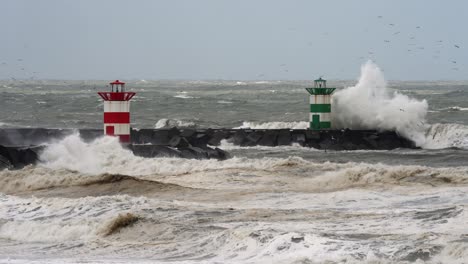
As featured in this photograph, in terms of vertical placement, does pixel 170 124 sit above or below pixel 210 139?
below

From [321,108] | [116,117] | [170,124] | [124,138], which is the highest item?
[116,117]

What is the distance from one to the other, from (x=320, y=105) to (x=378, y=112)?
357 centimetres

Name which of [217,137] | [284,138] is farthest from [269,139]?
[217,137]

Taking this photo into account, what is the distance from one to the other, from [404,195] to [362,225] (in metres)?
2.73

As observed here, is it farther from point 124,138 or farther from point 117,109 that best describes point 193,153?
point 117,109

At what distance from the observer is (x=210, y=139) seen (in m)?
24.5

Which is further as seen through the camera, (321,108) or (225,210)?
(321,108)

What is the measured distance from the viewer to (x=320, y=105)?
24250 mm

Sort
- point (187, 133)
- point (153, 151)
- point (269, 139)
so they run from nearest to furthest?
point (153, 151)
point (187, 133)
point (269, 139)

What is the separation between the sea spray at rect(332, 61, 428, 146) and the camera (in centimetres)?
2647

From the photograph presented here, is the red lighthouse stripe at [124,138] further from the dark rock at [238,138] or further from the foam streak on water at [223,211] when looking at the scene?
the dark rock at [238,138]

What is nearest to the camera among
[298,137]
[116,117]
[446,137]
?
[116,117]

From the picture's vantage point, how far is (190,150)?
63.2ft

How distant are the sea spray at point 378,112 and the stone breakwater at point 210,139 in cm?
87
